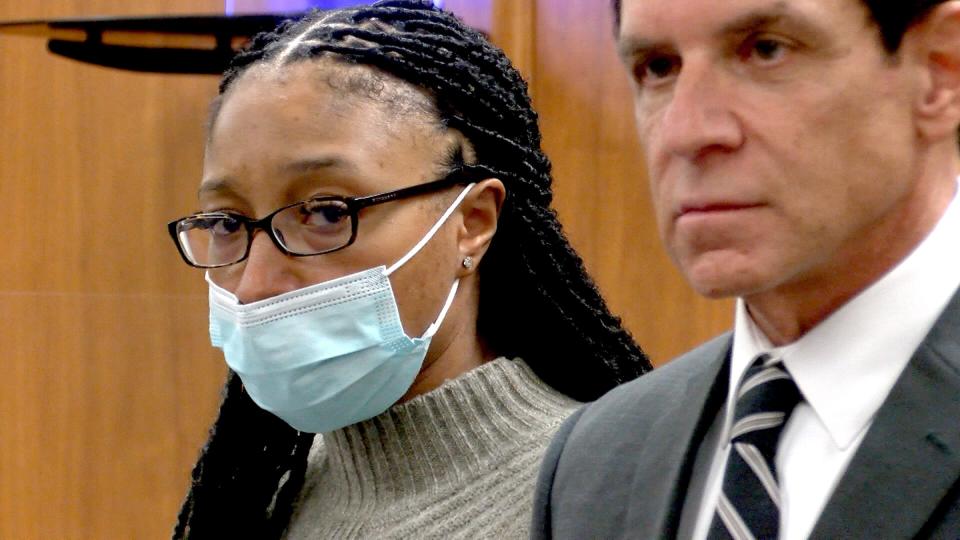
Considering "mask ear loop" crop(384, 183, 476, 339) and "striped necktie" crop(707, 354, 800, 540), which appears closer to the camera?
"striped necktie" crop(707, 354, 800, 540)

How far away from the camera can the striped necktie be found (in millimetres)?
1050

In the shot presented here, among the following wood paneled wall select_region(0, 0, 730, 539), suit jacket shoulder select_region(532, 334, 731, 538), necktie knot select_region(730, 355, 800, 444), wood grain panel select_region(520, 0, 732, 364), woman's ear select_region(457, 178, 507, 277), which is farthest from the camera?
wood paneled wall select_region(0, 0, 730, 539)

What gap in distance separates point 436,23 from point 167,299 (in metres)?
1.81

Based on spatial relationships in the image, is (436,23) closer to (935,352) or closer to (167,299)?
(935,352)

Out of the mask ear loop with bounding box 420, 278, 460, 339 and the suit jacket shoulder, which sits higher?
the mask ear loop with bounding box 420, 278, 460, 339

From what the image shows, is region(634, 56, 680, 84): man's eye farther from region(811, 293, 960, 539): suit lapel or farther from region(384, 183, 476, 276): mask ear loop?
region(384, 183, 476, 276): mask ear loop

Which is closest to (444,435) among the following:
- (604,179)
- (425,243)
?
(425,243)

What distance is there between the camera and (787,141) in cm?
102

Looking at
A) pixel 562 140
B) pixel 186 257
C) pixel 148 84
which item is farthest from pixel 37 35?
pixel 186 257

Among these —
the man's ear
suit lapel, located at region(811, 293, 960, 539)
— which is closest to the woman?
suit lapel, located at region(811, 293, 960, 539)

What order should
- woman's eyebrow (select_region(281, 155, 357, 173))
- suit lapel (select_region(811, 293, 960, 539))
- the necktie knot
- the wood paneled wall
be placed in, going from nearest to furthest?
1. suit lapel (select_region(811, 293, 960, 539))
2. the necktie knot
3. woman's eyebrow (select_region(281, 155, 357, 173))
4. the wood paneled wall

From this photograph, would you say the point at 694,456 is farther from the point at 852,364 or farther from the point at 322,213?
the point at 322,213

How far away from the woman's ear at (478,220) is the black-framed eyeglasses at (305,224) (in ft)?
0.13

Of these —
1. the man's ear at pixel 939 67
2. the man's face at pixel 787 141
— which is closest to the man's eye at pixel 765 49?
the man's face at pixel 787 141
